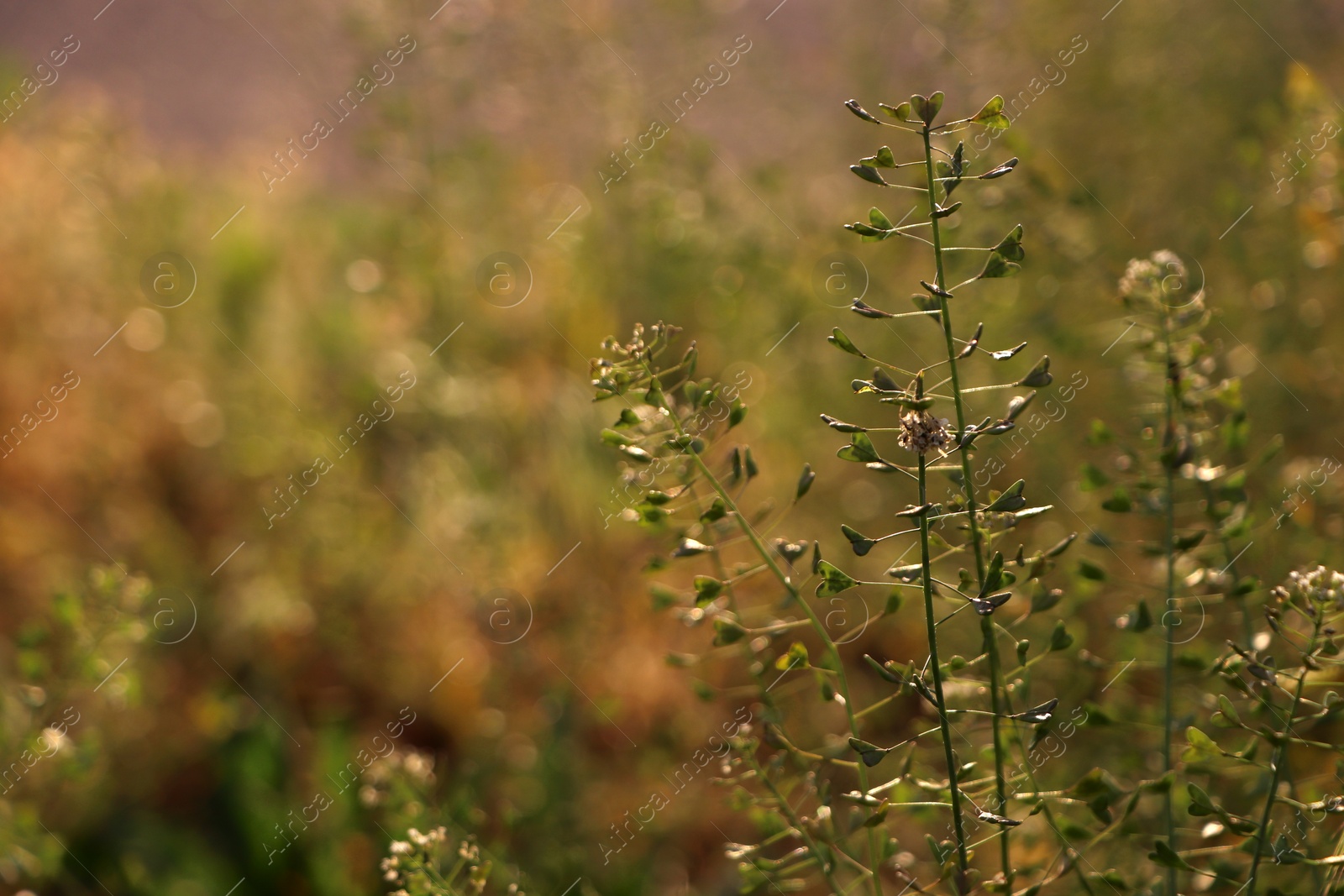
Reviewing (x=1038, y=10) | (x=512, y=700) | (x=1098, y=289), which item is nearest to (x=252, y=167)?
(x=512, y=700)

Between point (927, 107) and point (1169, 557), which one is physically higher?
point (927, 107)

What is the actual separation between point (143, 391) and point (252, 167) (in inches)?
37.6

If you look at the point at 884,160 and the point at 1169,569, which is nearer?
the point at 884,160

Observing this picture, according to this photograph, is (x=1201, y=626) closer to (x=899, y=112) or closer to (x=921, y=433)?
(x=921, y=433)

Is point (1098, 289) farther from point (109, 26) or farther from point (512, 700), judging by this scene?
point (109, 26)

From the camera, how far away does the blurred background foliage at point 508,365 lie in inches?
57.7

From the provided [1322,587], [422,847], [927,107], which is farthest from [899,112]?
[422,847]

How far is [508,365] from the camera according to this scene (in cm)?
240

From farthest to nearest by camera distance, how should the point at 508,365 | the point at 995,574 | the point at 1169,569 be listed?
the point at 508,365, the point at 1169,569, the point at 995,574

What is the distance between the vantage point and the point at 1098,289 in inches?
58.9

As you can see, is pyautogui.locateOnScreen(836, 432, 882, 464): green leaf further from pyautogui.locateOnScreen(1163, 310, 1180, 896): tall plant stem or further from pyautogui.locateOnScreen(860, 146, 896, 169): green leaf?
pyautogui.locateOnScreen(1163, 310, 1180, 896): tall plant stem

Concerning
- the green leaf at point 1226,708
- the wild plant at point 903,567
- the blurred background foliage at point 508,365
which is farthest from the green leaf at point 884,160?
the blurred background foliage at point 508,365

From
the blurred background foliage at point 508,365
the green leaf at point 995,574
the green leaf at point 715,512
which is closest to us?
the green leaf at point 995,574

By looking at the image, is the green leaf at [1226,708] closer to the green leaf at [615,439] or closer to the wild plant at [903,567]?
the wild plant at [903,567]
